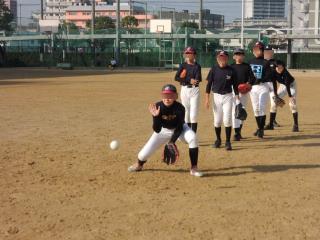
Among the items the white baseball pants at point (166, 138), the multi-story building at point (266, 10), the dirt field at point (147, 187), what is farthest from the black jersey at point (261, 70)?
the multi-story building at point (266, 10)

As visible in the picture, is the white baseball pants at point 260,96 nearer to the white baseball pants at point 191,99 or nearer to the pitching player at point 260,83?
the pitching player at point 260,83

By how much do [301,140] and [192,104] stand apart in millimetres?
2773

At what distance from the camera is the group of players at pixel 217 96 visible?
8079 millimetres

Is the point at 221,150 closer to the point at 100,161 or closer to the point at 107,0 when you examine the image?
the point at 100,161

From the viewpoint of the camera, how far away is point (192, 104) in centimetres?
1056

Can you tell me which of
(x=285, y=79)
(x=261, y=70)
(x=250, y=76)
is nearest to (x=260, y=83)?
(x=261, y=70)

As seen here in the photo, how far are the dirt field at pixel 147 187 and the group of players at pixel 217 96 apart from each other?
45 centimetres

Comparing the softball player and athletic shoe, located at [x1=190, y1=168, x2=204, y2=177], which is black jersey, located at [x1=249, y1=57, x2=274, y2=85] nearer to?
the softball player

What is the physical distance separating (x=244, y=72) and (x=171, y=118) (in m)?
3.48

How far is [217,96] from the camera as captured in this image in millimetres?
10281

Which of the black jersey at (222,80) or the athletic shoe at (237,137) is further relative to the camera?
the athletic shoe at (237,137)

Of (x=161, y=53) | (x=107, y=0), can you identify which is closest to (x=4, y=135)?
(x=161, y=53)

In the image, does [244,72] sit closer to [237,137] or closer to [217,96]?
[217,96]

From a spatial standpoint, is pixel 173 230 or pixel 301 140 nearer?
pixel 173 230
